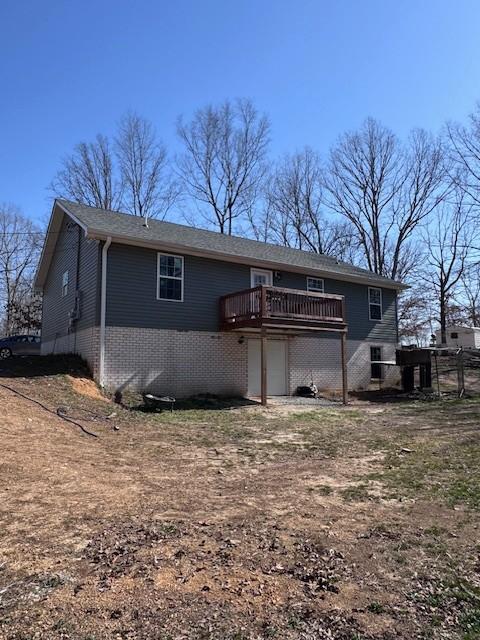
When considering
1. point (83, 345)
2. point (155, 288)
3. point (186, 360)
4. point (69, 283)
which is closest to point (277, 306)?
point (186, 360)

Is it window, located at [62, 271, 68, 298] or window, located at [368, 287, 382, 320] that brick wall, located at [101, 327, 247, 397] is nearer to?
window, located at [62, 271, 68, 298]

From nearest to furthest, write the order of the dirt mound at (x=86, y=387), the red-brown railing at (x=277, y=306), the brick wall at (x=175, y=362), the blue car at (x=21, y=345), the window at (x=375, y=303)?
1. the dirt mound at (x=86, y=387)
2. the brick wall at (x=175, y=362)
3. the red-brown railing at (x=277, y=306)
4. the blue car at (x=21, y=345)
5. the window at (x=375, y=303)

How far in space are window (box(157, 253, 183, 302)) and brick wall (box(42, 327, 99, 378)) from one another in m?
2.39

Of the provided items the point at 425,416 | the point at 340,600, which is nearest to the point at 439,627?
the point at 340,600

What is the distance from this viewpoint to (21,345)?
2102cm

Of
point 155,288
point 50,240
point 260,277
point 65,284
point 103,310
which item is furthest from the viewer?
point 50,240

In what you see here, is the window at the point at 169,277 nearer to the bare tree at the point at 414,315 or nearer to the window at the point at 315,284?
the window at the point at 315,284

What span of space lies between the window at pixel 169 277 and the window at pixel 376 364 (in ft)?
32.3

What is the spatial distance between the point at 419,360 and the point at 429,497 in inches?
609

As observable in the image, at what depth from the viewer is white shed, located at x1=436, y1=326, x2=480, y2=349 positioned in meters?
29.0

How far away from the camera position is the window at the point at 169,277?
50.4 feet

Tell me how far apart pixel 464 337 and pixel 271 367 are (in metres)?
17.1

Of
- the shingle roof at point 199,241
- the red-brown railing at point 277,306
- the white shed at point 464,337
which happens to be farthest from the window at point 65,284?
the white shed at point 464,337

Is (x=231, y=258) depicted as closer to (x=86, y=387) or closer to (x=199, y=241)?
(x=199, y=241)
